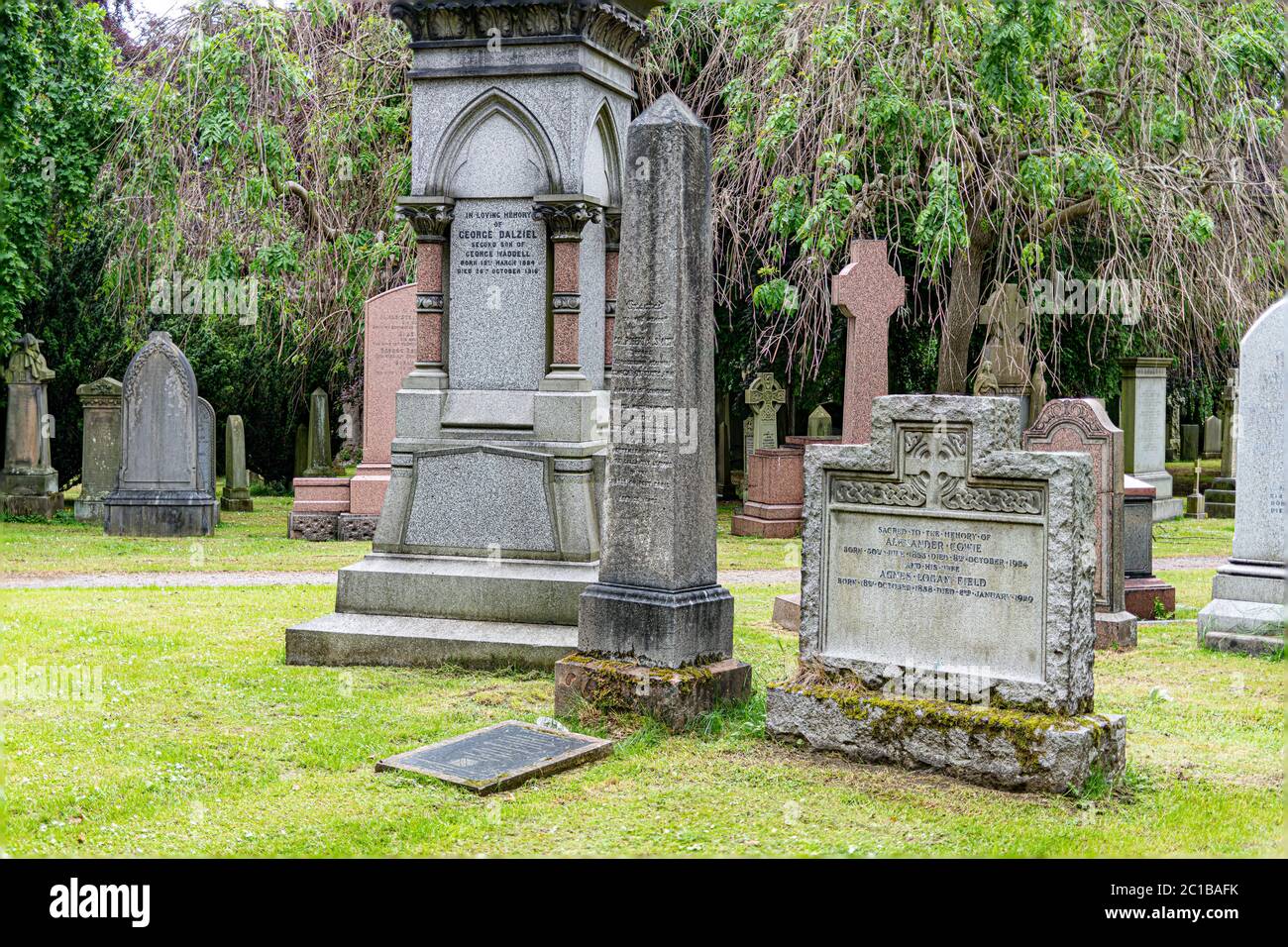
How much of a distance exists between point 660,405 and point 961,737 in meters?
2.28

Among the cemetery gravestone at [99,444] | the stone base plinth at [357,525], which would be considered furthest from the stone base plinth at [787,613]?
the cemetery gravestone at [99,444]

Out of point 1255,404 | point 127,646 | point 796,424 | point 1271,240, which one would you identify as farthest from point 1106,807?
point 796,424

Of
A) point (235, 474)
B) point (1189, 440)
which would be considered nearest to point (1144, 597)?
point (235, 474)

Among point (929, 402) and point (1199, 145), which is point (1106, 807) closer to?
point (929, 402)

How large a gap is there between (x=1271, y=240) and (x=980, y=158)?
144 inches

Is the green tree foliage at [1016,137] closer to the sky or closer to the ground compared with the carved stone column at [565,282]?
closer to the sky

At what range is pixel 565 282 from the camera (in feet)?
27.9

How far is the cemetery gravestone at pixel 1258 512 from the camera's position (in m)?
9.38

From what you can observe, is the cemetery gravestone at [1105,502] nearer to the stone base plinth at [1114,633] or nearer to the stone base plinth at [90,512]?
the stone base plinth at [1114,633]

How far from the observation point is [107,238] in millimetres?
18969

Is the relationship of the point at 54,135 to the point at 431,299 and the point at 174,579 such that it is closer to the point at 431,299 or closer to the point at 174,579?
the point at 174,579

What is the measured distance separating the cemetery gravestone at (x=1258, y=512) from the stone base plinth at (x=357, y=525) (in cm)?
973

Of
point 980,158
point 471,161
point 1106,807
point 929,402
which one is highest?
point 980,158

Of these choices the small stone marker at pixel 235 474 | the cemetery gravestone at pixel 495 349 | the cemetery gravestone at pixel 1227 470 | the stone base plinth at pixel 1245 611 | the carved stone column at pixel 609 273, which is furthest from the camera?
the cemetery gravestone at pixel 1227 470
